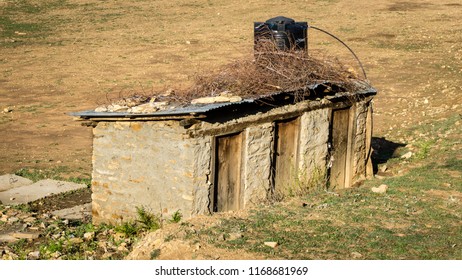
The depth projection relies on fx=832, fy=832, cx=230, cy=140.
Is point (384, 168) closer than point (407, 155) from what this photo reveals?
Yes

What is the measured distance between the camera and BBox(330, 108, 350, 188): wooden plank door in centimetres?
1580

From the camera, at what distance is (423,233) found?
12.0 metres

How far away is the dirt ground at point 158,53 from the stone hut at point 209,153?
5011mm

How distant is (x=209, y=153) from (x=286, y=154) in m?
2.05

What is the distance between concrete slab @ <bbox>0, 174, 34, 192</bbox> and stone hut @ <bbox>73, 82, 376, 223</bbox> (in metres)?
3.92

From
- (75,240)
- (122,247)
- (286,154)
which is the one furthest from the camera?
(286,154)

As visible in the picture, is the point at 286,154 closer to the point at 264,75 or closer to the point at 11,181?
the point at 264,75

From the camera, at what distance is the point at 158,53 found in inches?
1302

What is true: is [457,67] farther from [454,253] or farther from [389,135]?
[454,253]

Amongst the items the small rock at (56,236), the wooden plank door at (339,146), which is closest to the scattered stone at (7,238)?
the small rock at (56,236)

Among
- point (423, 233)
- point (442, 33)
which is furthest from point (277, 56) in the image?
point (442, 33)

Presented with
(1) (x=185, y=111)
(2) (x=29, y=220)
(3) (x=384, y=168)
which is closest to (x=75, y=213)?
(2) (x=29, y=220)

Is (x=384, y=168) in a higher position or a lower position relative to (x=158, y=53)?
higher

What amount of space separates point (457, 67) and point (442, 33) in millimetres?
6245
